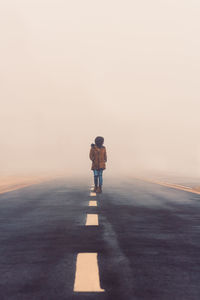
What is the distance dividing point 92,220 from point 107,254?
9.40ft

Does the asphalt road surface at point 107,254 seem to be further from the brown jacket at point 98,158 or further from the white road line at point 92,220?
the brown jacket at point 98,158

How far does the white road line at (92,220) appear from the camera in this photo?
7.29 metres

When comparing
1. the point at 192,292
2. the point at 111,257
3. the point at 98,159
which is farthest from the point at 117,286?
the point at 98,159

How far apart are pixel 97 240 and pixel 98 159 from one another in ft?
33.8

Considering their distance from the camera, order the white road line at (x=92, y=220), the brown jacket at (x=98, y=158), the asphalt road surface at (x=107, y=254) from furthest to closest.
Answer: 1. the brown jacket at (x=98, y=158)
2. the white road line at (x=92, y=220)
3. the asphalt road surface at (x=107, y=254)

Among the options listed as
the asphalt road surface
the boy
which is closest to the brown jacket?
the boy

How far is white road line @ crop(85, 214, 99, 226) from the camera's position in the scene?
7294mm

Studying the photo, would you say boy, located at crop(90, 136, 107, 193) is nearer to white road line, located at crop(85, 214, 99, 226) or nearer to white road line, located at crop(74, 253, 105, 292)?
white road line, located at crop(85, 214, 99, 226)

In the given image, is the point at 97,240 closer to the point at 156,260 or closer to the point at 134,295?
the point at 156,260

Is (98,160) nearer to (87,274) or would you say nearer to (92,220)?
(92,220)

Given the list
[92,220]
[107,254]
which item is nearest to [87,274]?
[107,254]

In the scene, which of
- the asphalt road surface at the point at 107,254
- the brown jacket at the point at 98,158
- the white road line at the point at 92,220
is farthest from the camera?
the brown jacket at the point at 98,158

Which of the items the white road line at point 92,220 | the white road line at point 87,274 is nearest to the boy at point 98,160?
the white road line at point 92,220

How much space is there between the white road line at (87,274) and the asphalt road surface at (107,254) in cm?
6
